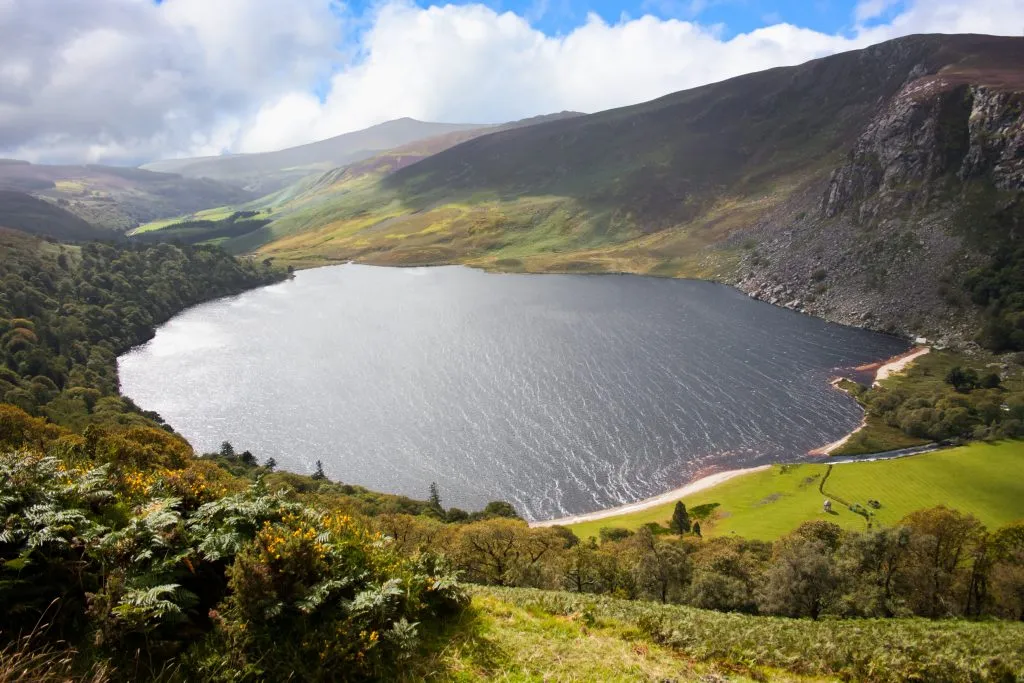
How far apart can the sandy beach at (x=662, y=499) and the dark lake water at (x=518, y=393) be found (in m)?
1.62

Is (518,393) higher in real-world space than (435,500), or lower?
higher

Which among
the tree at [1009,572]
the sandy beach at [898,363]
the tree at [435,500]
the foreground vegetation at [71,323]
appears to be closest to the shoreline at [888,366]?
the sandy beach at [898,363]

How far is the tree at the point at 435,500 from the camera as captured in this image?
72.1 m

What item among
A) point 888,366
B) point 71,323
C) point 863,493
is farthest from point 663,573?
point 71,323

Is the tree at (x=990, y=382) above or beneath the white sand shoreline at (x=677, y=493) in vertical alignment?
above

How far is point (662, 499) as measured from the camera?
261 feet

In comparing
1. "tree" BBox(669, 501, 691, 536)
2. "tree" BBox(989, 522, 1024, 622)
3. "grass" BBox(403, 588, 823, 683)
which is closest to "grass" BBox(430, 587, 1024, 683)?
"grass" BBox(403, 588, 823, 683)

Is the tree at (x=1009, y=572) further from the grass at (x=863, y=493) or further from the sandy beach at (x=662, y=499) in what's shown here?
the sandy beach at (x=662, y=499)

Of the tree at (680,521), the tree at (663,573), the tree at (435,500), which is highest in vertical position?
the tree at (663,573)

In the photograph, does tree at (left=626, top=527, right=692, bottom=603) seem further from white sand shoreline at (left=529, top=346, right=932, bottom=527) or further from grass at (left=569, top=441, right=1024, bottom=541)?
white sand shoreline at (left=529, top=346, right=932, bottom=527)

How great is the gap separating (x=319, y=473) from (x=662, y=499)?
5273cm

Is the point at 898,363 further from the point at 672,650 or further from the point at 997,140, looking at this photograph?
the point at 672,650

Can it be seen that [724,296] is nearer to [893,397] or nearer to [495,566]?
[893,397]

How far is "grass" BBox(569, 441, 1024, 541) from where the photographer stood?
70.6 meters
